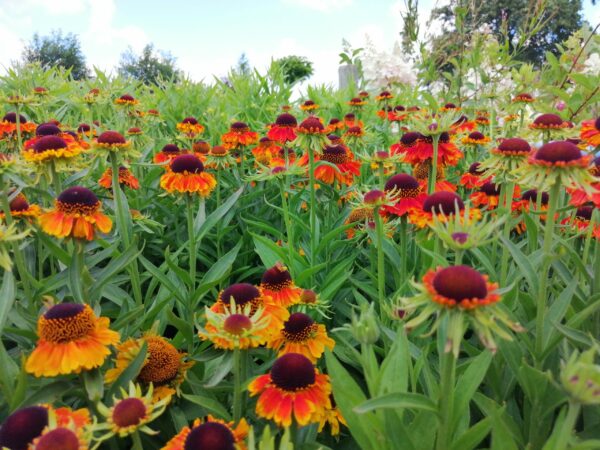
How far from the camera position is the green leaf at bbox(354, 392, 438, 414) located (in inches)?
31.5

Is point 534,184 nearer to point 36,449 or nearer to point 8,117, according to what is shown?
point 36,449

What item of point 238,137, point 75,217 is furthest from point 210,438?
point 238,137

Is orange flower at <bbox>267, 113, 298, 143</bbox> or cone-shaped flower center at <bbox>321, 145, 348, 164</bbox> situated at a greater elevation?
orange flower at <bbox>267, 113, 298, 143</bbox>

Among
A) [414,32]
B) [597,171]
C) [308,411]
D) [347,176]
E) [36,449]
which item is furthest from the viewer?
[414,32]

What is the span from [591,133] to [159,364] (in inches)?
53.5

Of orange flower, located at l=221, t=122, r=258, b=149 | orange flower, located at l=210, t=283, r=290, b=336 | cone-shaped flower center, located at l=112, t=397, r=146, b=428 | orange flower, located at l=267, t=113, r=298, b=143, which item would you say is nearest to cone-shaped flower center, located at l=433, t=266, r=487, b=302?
orange flower, located at l=210, t=283, r=290, b=336

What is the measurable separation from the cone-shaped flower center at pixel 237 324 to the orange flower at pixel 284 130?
1431mm

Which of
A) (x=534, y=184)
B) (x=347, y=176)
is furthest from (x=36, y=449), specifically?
(x=347, y=176)

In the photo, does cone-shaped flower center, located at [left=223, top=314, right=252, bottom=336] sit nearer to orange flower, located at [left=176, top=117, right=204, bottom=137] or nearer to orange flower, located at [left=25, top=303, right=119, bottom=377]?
orange flower, located at [left=25, top=303, right=119, bottom=377]

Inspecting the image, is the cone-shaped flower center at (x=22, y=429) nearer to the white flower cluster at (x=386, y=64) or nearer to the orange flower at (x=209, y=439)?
the orange flower at (x=209, y=439)

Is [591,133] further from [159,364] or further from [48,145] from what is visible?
[48,145]

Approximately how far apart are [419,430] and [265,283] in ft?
1.79

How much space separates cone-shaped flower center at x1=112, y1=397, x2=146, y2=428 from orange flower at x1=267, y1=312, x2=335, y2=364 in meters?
0.35

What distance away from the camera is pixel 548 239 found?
3.55 ft
